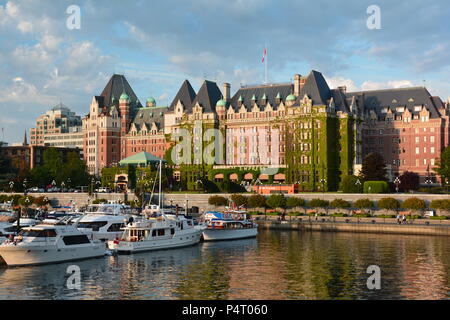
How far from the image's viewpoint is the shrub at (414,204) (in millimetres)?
107912

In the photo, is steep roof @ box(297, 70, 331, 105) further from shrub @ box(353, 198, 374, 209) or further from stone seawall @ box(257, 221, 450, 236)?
stone seawall @ box(257, 221, 450, 236)

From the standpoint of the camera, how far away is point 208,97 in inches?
6964

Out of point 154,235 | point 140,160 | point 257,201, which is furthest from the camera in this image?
point 140,160

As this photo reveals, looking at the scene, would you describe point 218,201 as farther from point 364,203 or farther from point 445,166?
point 445,166

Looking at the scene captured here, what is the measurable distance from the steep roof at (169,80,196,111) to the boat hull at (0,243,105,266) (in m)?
122

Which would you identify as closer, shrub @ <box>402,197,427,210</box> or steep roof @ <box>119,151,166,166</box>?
shrub @ <box>402,197,427,210</box>

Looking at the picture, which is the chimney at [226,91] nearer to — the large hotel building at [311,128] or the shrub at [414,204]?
the large hotel building at [311,128]

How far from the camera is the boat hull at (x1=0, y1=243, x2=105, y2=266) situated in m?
61.9

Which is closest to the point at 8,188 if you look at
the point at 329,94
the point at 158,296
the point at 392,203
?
the point at 329,94

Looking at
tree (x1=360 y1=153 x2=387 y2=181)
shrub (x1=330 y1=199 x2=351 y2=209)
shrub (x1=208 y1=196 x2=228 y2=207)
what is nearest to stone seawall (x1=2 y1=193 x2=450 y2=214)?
shrub (x1=208 y1=196 x2=228 y2=207)

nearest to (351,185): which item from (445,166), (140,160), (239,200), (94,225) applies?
(445,166)

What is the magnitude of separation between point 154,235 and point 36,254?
58.9 feet

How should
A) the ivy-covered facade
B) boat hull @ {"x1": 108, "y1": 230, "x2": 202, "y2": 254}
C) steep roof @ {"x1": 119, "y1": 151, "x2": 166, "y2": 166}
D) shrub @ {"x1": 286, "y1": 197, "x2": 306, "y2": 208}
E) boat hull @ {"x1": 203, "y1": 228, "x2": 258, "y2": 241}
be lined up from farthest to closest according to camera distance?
1. steep roof @ {"x1": 119, "y1": 151, "x2": 166, "y2": 166}
2. the ivy-covered facade
3. shrub @ {"x1": 286, "y1": 197, "x2": 306, "y2": 208}
4. boat hull @ {"x1": 203, "y1": 228, "x2": 258, "y2": 241}
5. boat hull @ {"x1": 108, "y1": 230, "x2": 202, "y2": 254}
